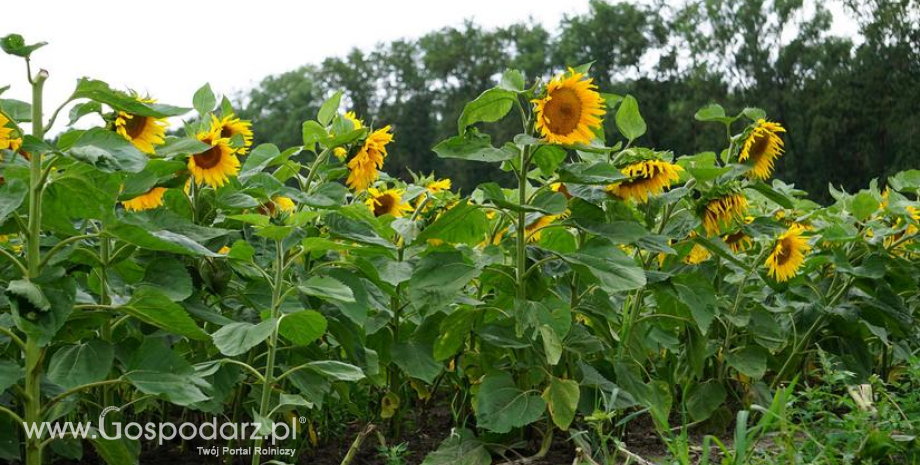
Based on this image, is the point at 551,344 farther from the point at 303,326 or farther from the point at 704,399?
the point at 704,399

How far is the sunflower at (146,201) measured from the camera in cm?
262

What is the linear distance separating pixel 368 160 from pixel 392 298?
41cm

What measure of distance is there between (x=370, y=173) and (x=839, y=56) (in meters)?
34.0

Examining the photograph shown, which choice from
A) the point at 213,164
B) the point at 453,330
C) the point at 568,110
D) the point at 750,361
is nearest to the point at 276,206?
the point at 213,164

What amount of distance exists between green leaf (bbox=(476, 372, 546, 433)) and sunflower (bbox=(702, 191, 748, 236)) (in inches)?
28.2

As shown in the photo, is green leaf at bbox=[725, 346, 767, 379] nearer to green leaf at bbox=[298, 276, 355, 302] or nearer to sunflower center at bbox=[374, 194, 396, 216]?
sunflower center at bbox=[374, 194, 396, 216]

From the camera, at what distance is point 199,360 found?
9.00 feet

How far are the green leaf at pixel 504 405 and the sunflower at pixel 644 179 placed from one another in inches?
23.6

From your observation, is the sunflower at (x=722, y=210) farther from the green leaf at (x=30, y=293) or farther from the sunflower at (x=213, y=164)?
the green leaf at (x=30, y=293)

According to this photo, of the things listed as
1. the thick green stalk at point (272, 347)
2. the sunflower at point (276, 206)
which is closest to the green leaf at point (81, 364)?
the thick green stalk at point (272, 347)

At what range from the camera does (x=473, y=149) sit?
8.68ft

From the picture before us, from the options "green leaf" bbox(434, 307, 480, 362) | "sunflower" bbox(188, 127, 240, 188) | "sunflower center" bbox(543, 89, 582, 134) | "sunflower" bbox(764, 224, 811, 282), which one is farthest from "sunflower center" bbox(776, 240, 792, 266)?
"sunflower" bbox(188, 127, 240, 188)

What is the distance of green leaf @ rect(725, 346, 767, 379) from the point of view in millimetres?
3266

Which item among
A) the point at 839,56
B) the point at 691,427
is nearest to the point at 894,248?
the point at 691,427
